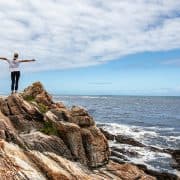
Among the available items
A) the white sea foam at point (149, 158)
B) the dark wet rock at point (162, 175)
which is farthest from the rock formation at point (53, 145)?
the white sea foam at point (149, 158)

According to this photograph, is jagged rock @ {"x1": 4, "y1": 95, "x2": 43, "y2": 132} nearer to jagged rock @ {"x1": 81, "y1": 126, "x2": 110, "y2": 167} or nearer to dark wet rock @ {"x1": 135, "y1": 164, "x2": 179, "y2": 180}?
jagged rock @ {"x1": 81, "y1": 126, "x2": 110, "y2": 167}

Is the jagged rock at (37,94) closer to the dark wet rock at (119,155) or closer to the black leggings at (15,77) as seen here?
the black leggings at (15,77)

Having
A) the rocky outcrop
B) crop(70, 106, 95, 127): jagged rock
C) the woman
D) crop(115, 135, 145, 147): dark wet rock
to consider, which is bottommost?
the rocky outcrop

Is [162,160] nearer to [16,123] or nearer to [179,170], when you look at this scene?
[179,170]

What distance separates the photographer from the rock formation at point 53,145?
55.1ft

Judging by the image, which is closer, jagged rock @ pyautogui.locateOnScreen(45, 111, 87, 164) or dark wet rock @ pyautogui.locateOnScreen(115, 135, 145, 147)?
jagged rock @ pyautogui.locateOnScreen(45, 111, 87, 164)

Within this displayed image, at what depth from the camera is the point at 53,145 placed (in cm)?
2102

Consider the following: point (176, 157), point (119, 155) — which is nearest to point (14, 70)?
point (119, 155)

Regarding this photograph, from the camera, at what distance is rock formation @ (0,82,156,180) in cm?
1679

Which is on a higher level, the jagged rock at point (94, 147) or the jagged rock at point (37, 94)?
the jagged rock at point (37, 94)

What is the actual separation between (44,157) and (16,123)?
5.15 metres

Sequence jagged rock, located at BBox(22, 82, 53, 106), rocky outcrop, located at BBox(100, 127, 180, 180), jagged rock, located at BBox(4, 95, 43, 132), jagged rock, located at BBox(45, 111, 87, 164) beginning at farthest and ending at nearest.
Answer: jagged rock, located at BBox(22, 82, 53, 106)
rocky outcrop, located at BBox(100, 127, 180, 180)
jagged rock, located at BBox(4, 95, 43, 132)
jagged rock, located at BBox(45, 111, 87, 164)

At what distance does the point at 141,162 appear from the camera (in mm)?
31875

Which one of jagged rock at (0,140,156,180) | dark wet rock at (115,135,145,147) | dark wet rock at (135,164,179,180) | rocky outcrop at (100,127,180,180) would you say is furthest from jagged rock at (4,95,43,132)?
dark wet rock at (115,135,145,147)
